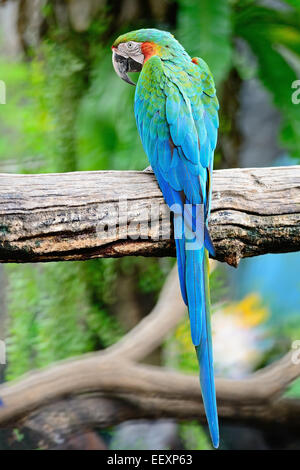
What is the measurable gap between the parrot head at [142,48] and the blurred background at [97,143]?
0.60 meters

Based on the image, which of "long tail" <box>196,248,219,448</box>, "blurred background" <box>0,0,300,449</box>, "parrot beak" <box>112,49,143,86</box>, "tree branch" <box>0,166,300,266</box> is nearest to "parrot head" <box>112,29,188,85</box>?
"parrot beak" <box>112,49,143,86</box>

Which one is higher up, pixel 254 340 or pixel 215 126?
pixel 215 126

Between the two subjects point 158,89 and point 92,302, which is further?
point 92,302

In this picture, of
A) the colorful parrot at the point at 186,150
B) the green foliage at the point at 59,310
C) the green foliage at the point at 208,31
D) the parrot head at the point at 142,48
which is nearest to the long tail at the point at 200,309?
the colorful parrot at the point at 186,150

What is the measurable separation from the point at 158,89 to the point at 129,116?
0.78 m

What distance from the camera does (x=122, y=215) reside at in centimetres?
89

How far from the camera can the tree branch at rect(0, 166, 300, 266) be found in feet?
2.79

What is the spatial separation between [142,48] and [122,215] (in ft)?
1.19

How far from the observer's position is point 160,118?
0.93 meters

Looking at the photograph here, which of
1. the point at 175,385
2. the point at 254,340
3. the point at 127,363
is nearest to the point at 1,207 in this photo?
the point at 127,363

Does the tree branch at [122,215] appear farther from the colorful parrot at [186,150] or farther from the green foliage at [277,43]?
the green foliage at [277,43]

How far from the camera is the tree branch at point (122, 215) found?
850mm

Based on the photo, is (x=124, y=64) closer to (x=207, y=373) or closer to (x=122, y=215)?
(x=122, y=215)

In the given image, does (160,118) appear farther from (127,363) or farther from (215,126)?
(127,363)
